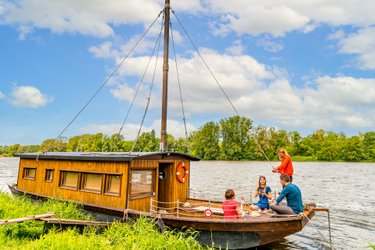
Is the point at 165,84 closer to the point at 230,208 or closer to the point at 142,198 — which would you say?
the point at 142,198

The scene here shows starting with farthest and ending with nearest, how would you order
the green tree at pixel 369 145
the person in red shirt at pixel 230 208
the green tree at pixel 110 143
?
1. the green tree at pixel 369 145
2. the green tree at pixel 110 143
3. the person in red shirt at pixel 230 208

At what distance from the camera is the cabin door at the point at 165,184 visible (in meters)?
11.3

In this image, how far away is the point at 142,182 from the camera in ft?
33.1

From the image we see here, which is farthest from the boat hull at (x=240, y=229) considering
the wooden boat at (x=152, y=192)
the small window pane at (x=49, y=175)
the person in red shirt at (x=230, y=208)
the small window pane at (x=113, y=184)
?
the small window pane at (x=49, y=175)

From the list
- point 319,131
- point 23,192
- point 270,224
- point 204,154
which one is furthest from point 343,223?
point 319,131

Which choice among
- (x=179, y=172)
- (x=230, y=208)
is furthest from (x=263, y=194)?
(x=179, y=172)

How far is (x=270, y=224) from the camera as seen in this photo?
316 inches

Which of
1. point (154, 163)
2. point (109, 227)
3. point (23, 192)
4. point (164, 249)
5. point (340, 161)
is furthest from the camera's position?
point (340, 161)

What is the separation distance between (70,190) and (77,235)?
3.45 m

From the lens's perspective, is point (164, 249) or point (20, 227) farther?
point (20, 227)

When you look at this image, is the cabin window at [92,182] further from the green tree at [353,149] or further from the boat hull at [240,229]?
the green tree at [353,149]

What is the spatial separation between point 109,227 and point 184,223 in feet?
8.21

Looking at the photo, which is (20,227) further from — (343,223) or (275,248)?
(343,223)

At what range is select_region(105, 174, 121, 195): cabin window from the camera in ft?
32.4
